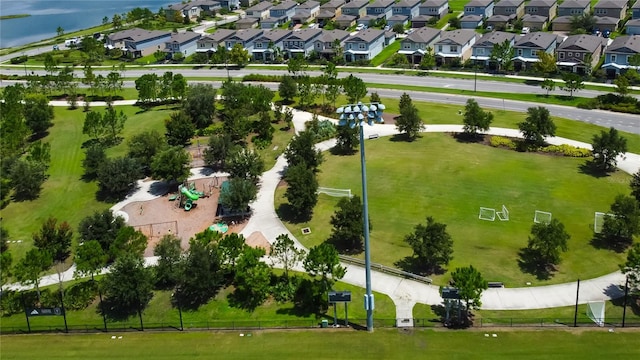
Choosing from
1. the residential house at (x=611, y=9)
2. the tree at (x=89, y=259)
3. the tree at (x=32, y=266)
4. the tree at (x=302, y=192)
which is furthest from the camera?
the residential house at (x=611, y=9)

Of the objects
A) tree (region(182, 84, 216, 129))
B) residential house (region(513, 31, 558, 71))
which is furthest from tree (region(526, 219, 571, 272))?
residential house (region(513, 31, 558, 71))

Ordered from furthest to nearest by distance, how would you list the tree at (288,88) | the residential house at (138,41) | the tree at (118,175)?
the residential house at (138,41), the tree at (288,88), the tree at (118,175)

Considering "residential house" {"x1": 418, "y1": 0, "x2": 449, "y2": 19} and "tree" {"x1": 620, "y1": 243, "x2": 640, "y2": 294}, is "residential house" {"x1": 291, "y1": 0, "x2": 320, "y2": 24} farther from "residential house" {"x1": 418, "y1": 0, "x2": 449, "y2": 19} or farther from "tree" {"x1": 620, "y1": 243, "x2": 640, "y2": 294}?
"tree" {"x1": 620, "y1": 243, "x2": 640, "y2": 294}

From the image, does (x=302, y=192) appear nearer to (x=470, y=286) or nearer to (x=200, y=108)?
(x=470, y=286)

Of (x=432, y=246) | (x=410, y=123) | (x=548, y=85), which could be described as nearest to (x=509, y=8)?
(x=548, y=85)

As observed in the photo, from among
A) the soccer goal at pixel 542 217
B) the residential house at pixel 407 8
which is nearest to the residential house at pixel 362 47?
the residential house at pixel 407 8

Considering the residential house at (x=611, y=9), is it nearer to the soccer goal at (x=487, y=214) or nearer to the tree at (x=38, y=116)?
the soccer goal at (x=487, y=214)
